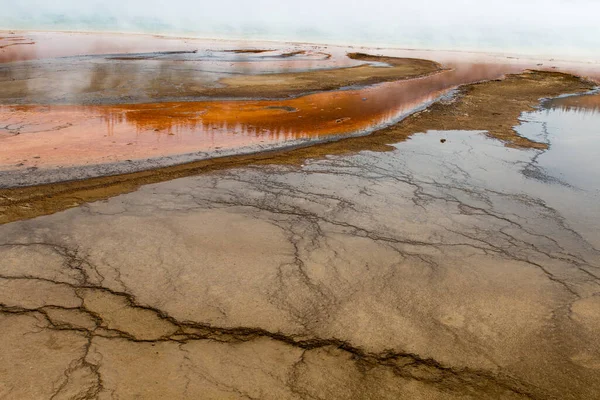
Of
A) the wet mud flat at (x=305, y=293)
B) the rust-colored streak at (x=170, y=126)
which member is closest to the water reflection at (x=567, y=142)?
the wet mud flat at (x=305, y=293)

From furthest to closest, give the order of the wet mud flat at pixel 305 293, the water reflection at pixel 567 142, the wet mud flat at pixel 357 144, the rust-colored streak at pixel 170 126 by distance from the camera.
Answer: the rust-colored streak at pixel 170 126 < the water reflection at pixel 567 142 < the wet mud flat at pixel 357 144 < the wet mud flat at pixel 305 293

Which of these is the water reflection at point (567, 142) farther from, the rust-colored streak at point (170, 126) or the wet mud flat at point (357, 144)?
the rust-colored streak at point (170, 126)

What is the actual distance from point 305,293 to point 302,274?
1.05ft

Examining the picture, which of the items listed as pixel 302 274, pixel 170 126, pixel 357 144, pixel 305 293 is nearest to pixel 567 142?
pixel 357 144

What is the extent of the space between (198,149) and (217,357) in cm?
548

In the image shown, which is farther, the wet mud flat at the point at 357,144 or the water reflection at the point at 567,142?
the water reflection at the point at 567,142

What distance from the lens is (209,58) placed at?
25891 millimetres

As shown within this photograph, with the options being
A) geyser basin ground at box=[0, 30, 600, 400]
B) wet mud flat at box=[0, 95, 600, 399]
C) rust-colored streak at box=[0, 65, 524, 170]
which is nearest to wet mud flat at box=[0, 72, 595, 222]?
geyser basin ground at box=[0, 30, 600, 400]

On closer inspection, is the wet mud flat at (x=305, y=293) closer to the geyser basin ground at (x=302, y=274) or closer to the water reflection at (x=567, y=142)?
the geyser basin ground at (x=302, y=274)

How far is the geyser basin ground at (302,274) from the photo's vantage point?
311cm

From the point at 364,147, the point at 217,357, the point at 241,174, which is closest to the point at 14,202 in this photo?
the point at 241,174

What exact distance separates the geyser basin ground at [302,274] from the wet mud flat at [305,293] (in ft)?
0.06

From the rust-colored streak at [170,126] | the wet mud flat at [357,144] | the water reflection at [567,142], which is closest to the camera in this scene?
the wet mud flat at [357,144]

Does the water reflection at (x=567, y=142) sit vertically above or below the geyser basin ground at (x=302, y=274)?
above
